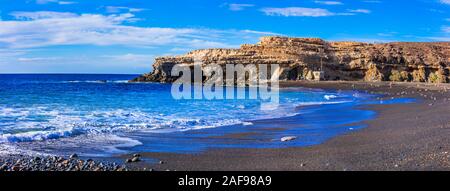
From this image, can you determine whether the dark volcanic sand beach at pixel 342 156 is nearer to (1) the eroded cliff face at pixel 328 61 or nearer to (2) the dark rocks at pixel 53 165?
(2) the dark rocks at pixel 53 165

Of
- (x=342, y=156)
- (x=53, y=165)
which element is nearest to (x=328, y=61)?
(x=342, y=156)

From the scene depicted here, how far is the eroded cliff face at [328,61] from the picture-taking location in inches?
3083

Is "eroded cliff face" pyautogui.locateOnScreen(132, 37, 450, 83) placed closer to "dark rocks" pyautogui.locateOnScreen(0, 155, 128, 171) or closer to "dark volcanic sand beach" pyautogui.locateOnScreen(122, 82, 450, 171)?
"dark volcanic sand beach" pyautogui.locateOnScreen(122, 82, 450, 171)

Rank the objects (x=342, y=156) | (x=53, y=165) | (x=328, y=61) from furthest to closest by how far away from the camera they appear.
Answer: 1. (x=328, y=61)
2. (x=342, y=156)
3. (x=53, y=165)

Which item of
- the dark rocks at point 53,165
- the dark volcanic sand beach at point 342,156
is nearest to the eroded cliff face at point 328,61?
the dark volcanic sand beach at point 342,156

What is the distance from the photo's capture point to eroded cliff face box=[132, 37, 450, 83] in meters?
78.3

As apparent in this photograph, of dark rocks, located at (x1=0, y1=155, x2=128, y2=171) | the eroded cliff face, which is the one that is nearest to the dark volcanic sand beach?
dark rocks, located at (x1=0, y1=155, x2=128, y2=171)

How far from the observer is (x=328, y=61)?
83688 mm

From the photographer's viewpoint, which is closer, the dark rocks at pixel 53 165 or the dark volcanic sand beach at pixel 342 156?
the dark rocks at pixel 53 165

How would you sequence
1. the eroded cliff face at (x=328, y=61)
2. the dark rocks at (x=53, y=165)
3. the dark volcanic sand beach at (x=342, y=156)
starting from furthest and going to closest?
1. the eroded cliff face at (x=328, y=61)
2. the dark volcanic sand beach at (x=342, y=156)
3. the dark rocks at (x=53, y=165)

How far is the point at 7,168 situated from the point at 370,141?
8299mm

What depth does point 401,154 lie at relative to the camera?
9.53m

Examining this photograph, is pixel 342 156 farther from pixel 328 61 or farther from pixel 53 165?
pixel 328 61
